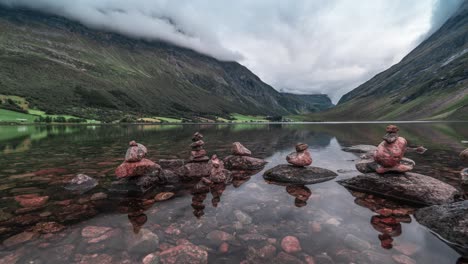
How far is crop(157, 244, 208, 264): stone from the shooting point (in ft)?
29.7

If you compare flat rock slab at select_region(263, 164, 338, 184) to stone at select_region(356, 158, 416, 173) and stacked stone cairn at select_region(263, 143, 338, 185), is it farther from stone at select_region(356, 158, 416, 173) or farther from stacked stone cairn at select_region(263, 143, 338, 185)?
stone at select_region(356, 158, 416, 173)

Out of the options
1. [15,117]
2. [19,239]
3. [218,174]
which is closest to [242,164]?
[218,174]

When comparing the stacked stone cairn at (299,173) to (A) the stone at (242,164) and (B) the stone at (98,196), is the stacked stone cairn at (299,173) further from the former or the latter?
(B) the stone at (98,196)

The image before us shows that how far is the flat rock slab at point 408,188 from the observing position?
49.8 ft

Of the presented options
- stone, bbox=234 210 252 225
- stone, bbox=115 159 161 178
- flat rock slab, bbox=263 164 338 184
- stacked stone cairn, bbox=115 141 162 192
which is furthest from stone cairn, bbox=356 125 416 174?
stone, bbox=115 159 161 178

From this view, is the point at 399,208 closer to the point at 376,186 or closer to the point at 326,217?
the point at 376,186

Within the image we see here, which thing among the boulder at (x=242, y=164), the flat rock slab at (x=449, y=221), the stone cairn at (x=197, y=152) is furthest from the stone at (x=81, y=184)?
the flat rock slab at (x=449, y=221)

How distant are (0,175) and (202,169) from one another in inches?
745

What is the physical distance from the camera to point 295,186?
1989 cm

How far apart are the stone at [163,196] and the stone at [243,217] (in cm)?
532

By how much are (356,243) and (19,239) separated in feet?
49.1

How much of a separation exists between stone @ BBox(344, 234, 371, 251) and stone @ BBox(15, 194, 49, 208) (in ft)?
57.4

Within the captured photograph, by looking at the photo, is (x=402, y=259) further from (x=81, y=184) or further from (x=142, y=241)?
(x=81, y=184)

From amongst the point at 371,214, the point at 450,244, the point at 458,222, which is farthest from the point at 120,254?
the point at 458,222
